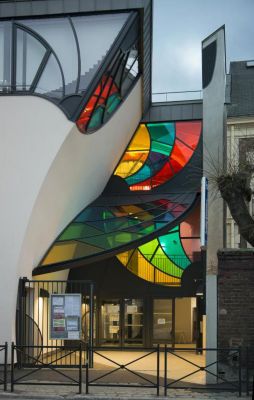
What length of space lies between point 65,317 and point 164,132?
11.2 metres

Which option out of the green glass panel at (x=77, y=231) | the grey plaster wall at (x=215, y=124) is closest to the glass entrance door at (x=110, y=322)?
the green glass panel at (x=77, y=231)

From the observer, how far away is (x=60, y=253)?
62.7 feet

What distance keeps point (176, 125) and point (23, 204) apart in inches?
364

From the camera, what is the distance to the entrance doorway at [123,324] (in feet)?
74.8

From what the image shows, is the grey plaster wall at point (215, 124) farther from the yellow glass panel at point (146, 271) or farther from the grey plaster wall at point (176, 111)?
the grey plaster wall at point (176, 111)

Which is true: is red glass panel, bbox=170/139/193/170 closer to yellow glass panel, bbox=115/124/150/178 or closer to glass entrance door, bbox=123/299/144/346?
yellow glass panel, bbox=115/124/150/178

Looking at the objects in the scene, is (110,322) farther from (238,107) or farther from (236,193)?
(238,107)

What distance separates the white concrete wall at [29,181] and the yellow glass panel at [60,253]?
25cm

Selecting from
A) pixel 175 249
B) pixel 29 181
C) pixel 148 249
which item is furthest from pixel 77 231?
pixel 175 249

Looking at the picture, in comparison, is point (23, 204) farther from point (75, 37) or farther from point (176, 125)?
point (176, 125)

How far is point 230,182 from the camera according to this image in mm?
12562

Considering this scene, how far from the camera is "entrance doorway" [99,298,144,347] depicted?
2280 centimetres

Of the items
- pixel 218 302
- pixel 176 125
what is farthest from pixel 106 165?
pixel 218 302

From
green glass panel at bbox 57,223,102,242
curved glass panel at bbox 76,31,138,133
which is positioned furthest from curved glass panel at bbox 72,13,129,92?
green glass panel at bbox 57,223,102,242
